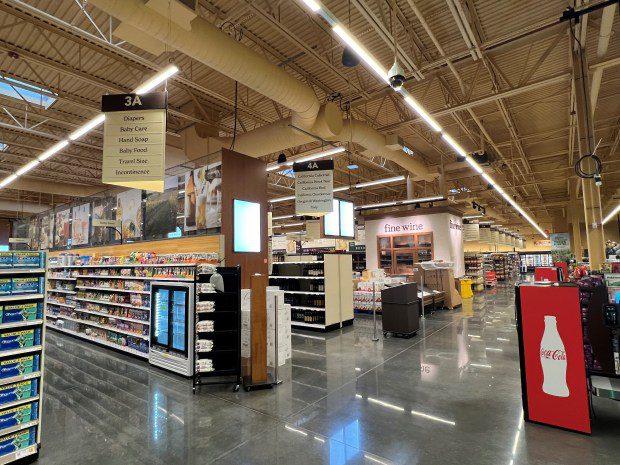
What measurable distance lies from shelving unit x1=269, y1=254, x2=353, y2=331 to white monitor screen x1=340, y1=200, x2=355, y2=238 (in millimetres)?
1060

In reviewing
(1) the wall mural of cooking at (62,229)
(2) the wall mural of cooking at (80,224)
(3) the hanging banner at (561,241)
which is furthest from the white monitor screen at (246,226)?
(3) the hanging banner at (561,241)

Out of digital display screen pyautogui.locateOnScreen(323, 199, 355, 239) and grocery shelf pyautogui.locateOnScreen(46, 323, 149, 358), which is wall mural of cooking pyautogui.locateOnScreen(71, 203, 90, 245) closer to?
grocery shelf pyautogui.locateOnScreen(46, 323, 149, 358)

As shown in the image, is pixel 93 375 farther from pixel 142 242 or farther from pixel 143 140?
pixel 143 140

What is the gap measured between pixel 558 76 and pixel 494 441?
22.7 ft

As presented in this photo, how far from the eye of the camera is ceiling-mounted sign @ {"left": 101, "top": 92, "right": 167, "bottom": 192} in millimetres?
4320

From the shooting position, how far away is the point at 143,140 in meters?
4.38

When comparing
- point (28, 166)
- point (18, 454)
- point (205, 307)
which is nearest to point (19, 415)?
point (18, 454)

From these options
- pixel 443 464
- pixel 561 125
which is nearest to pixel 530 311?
pixel 443 464

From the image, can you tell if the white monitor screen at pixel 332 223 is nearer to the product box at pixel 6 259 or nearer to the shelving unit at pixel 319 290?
the shelving unit at pixel 319 290

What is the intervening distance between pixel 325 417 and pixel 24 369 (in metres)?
3.10

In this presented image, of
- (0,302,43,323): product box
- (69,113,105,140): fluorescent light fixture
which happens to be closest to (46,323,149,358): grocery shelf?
(0,302,43,323): product box

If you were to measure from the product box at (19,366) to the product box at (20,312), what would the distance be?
0.37 m

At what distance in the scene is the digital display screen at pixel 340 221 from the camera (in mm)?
9992

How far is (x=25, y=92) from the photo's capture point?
8.66 meters
